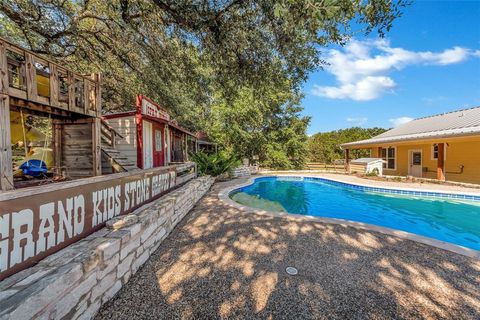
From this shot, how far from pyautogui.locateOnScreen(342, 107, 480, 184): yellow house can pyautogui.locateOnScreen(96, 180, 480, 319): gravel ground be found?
10441mm

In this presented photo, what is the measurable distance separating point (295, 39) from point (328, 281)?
4.63 meters

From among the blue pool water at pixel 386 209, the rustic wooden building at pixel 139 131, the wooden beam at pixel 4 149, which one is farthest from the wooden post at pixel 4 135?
the blue pool water at pixel 386 209

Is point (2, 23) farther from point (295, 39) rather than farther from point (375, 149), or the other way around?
point (375, 149)

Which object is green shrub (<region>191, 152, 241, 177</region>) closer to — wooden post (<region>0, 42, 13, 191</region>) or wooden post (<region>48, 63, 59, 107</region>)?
wooden post (<region>48, 63, 59, 107</region>)

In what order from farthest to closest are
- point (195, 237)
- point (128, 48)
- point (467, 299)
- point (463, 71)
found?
point (463, 71) → point (128, 48) → point (195, 237) → point (467, 299)

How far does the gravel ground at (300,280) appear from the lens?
2.41 meters

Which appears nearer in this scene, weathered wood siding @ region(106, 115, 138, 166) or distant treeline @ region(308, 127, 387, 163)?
weathered wood siding @ region(106, 115, 138, 166)

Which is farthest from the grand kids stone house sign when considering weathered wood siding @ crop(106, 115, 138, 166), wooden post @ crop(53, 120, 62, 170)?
weathered wood siding @ crop(106, 115, 138, 166)

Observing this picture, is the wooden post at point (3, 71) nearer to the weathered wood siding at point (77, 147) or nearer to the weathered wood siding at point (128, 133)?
the weathered wood siding at point (77, 147)

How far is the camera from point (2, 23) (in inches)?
265

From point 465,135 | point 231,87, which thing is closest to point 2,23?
point 231,87

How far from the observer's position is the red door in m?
9.55

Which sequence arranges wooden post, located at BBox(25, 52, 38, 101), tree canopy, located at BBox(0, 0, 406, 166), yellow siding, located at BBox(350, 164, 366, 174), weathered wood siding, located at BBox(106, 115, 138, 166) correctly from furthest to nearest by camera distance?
yellow siding, located at BBox(350, 164, 366, 174), weathered wood siding, located at BBox(106, 115, 138, 166), tree canopy, located at BBox(0, 0, 406, 166), wooden post, located at BBox(25, 52, 38, 101)

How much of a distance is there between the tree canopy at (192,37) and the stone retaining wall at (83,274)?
3398 millimetres
